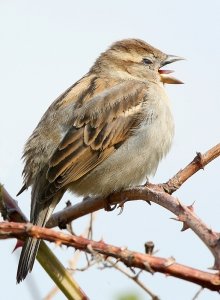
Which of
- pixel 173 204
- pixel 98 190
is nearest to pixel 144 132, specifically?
pixel 98 190

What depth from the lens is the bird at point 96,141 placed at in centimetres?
454

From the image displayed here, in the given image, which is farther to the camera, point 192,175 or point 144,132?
point 144,132

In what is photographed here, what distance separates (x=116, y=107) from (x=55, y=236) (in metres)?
3.66

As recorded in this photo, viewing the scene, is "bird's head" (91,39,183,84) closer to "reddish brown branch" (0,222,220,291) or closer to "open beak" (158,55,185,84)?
"open beak" (158,55,185,84)

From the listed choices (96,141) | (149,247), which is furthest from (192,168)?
(96,141)

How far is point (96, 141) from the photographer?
191 inches

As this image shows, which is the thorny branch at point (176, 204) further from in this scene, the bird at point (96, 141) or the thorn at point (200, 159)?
the bird at point (96, 141)

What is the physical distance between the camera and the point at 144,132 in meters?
4.90

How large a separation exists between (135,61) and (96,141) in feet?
4.53

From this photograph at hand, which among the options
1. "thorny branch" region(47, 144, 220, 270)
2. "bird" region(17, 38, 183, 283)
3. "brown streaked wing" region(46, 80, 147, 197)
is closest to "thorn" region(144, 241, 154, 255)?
"thorny branch" region(47, 144, 220, 270)

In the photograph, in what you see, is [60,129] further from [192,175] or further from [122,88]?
[192,175]

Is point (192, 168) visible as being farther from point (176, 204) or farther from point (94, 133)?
point (94, 133)

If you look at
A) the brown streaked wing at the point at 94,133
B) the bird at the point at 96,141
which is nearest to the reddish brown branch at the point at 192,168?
the bird at the point at 96,141

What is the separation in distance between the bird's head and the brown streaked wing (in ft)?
2.31
